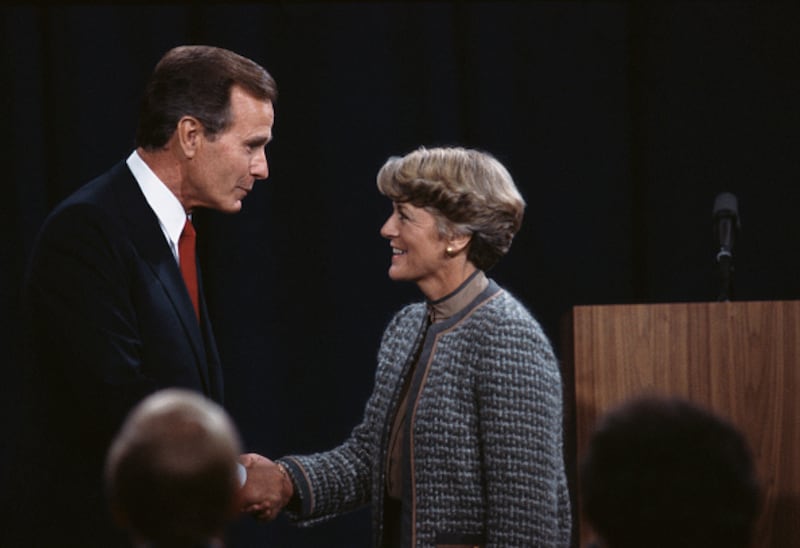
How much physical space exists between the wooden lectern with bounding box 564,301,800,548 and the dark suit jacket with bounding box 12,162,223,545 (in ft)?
2.70

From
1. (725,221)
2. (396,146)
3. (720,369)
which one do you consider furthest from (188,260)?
(396,146)

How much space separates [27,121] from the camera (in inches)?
137

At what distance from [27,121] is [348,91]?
3.52 ft

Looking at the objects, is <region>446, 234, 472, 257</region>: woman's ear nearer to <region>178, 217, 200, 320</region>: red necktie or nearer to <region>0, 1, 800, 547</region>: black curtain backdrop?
<region>178, 217, 200, 320</region>: red necktie

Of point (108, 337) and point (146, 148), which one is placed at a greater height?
point (146, 148)

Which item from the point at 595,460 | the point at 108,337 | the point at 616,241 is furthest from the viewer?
the point at 616,241

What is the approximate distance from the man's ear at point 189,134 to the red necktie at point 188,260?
153 mm

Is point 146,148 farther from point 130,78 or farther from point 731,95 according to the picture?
point 731,95

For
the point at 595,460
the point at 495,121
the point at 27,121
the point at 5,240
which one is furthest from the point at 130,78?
the point at 595,460

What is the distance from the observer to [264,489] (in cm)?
230

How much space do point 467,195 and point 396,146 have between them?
132cm

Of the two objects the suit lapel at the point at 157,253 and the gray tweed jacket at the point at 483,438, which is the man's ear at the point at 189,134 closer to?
the suit lapel at the point at 157,253

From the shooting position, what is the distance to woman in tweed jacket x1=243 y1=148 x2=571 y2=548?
2004 mm

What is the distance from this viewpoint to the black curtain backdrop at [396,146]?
11.3ft
